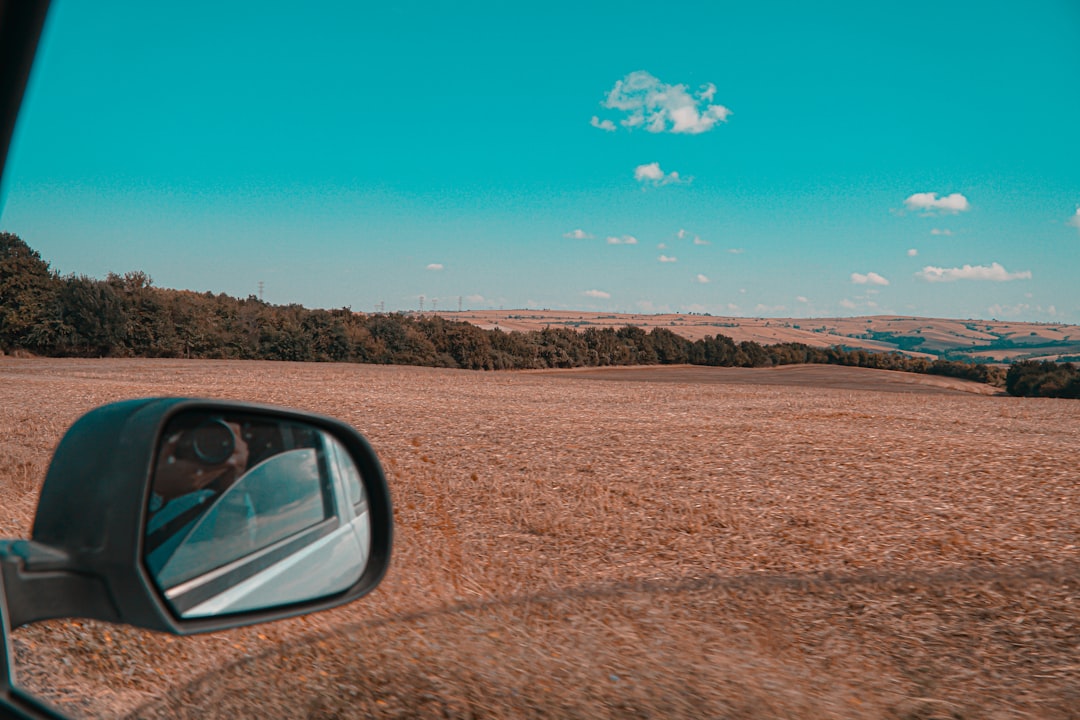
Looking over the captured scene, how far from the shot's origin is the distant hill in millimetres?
108312

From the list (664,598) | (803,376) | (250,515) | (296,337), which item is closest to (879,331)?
(803,376)

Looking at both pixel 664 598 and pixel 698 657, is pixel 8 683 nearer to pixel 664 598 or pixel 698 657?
pixel 698 657

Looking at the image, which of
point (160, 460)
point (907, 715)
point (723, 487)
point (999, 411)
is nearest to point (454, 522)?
point (723, 487)

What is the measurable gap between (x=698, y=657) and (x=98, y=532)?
3992 mm

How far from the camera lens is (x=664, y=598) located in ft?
19.2

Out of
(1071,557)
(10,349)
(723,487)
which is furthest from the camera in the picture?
(10,349)

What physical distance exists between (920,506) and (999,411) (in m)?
18.1

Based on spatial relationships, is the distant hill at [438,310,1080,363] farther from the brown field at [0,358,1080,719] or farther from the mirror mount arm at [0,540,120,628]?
the mirror mount arm at [0,540,120,628]

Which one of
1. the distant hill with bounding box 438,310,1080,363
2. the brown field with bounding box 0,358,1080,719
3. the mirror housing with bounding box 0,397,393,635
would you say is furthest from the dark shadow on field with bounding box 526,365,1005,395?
the mirror housing with bounding box 0,397,393,635

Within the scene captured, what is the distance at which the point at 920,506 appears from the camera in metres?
8.74

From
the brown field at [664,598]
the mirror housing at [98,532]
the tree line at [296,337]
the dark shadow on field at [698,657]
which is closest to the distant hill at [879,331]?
the tree line at [296,337]

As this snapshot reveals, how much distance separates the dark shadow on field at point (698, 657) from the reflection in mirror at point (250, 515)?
A: 5.25ft

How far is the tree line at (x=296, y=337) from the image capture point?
139ft

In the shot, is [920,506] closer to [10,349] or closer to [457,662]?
[457,662]
